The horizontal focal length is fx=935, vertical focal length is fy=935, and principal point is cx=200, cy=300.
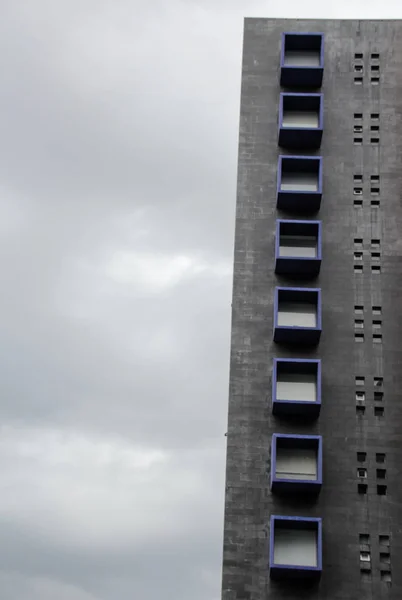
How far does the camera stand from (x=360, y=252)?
45.8m

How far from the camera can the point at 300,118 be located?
49.2 meters

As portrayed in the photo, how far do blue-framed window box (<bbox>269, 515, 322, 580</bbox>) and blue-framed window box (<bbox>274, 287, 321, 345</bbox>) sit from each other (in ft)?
28.1

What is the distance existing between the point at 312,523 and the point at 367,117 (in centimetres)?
2177

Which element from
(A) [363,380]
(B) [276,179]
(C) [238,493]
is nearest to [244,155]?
(B) [276,179]

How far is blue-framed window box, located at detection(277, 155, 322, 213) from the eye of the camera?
1828 inches

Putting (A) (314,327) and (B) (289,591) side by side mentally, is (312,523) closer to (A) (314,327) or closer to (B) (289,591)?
(B) (289,591)

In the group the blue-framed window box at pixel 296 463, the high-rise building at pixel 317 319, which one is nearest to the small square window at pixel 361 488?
the high-rise building at pixel 317 319

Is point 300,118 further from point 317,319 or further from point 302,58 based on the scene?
point 317,319

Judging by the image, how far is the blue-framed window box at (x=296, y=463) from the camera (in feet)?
131

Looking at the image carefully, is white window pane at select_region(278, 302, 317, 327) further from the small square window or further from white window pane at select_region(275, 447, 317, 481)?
the small square window

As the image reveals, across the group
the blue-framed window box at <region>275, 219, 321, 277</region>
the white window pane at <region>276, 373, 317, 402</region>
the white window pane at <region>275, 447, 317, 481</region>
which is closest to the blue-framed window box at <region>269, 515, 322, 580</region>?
the white window pane at <region>275, 447, 317, 481</region>

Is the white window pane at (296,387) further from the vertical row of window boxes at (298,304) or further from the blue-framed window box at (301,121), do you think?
the blue-framed window box at (301,121)

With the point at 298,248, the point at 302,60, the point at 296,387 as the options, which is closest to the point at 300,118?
the point at 302,60

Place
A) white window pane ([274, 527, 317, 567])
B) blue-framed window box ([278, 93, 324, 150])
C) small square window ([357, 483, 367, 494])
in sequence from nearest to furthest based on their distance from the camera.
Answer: white window pane ([274, 527, 317, 567])
small square window ([357, 483, 367, 494])
blue-framed window box ([278, 93, 324, 150])
